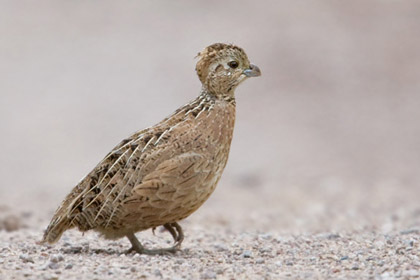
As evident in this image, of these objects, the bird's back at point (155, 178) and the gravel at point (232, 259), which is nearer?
the gravel at point (232, 259)

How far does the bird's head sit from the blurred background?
4.56 meters

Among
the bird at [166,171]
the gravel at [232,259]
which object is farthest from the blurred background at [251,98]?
the bird at [166,171]

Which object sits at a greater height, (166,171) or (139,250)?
(166,171)

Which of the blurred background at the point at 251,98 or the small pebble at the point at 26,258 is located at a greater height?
the blurred background at the point at 251,98

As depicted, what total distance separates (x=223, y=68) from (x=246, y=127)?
15.4 meters

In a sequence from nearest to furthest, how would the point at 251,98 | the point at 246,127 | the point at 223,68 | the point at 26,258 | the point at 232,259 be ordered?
the point at 26,258, the point at 232,259, the point at 223,68, the point at 246,127, the point at 251,98

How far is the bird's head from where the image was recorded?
30.8ft

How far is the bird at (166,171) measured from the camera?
8695 millimetres

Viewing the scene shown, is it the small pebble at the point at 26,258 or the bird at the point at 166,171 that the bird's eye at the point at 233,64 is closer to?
the bird at the point at 166,171

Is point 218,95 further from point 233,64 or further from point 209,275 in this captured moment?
point 209,275

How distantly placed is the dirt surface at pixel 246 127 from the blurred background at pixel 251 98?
6cm

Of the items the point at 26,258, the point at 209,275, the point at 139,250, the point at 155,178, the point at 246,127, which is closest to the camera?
the point at 209,275

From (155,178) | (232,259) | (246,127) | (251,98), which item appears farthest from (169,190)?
(251,98)

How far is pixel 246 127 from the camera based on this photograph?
2481 centimetres
